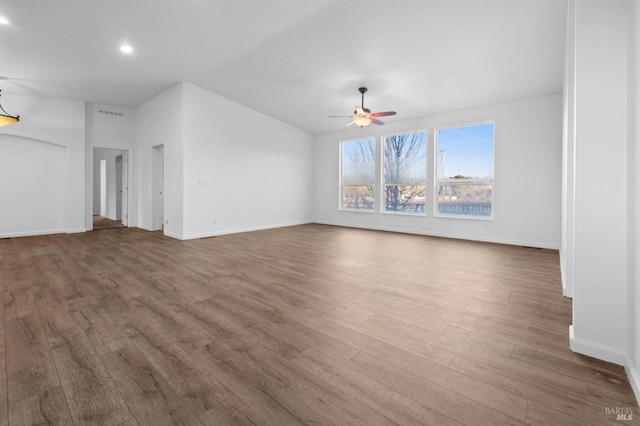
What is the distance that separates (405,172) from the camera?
7.29 m

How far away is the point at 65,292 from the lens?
2857 mm

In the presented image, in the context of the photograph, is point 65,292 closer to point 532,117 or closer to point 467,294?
point 467,294

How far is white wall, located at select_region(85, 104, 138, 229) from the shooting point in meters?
6.98

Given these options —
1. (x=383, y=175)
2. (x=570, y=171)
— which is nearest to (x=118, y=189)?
(x=383, y=175)

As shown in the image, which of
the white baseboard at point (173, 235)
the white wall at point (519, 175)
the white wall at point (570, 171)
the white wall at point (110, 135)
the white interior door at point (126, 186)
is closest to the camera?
the white wall at point (570, 171)

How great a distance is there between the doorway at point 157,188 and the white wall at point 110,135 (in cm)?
92

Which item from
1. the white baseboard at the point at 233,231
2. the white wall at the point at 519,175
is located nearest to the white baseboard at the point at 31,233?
A: the white baseboard at the point at 233,231

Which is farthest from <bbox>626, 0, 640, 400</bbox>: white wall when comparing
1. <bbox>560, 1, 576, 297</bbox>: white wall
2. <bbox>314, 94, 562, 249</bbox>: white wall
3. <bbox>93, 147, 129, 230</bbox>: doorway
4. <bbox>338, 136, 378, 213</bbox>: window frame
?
<bbox>93, 147, 129, 230</bbox>: doorway

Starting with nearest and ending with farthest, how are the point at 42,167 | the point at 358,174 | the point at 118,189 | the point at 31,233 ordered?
the point at 31,233 < the point at 42,167 < the point at 358,174 < the point at 118,189

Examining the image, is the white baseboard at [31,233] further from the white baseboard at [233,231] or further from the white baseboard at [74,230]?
the white baseboard at [233,231]

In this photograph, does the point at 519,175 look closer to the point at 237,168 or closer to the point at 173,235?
the point at 237,168

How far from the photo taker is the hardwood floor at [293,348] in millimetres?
1328

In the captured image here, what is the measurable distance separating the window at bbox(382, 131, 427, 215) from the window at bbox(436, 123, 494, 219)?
0.41 meters

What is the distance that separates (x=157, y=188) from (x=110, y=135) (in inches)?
71.7
